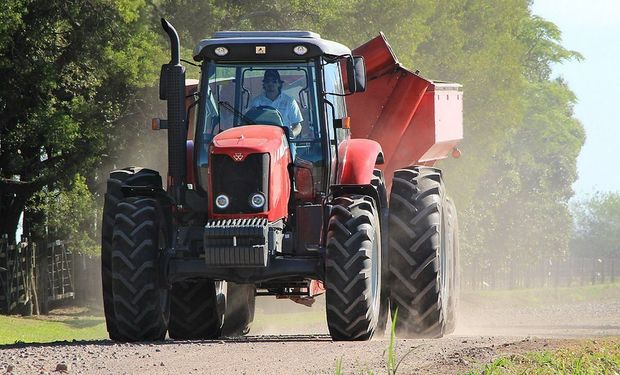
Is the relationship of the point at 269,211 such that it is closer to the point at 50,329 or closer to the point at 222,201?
the point at 222,201

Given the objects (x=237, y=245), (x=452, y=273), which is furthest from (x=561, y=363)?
(x=452, y=273)

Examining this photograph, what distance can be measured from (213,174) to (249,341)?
1.65 m

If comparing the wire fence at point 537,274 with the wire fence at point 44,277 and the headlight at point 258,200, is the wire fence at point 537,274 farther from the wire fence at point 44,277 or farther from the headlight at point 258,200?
the headlight at point 258,200

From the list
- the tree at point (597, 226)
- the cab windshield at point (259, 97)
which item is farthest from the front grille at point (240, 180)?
the tree at point (597, 226)

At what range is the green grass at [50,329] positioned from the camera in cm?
2725

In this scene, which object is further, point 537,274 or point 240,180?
point 537,274

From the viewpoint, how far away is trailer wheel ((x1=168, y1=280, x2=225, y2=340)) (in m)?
15.4

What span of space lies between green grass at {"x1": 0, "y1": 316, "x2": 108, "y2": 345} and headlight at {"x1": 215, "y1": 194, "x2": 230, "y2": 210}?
12.8 m

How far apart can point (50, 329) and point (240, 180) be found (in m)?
18.0

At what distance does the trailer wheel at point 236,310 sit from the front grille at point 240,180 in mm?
3713

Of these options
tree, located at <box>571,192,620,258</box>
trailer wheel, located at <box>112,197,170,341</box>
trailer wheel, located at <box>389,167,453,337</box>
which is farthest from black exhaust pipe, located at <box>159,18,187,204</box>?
tree, located at <box>571,192,620,258</box>

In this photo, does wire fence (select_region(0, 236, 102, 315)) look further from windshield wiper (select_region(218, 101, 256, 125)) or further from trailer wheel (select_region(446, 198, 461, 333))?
windshield wiper (select_region(218, 101, 256, 125))

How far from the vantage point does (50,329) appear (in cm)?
3044

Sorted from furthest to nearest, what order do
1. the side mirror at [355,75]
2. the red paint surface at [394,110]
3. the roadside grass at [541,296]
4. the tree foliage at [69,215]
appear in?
the roadside grass at [541,296]
the tree foliage at [69,215]
the red paint surface at [394,110]
the side mirror at [355,75]
